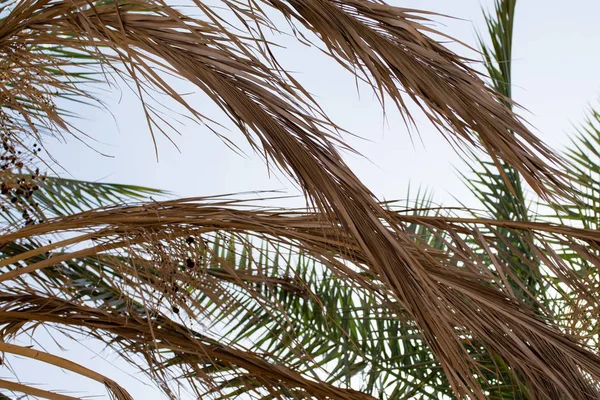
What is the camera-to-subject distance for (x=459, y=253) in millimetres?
798

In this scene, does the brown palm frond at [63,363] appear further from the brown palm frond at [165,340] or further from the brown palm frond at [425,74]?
the brown palm frond at [425,74]

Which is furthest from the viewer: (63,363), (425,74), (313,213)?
(63,363)

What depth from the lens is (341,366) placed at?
1680 mm

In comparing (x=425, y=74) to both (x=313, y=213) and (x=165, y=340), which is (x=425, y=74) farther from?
(x=165, y=340)

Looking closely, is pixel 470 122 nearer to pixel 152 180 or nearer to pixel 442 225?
pixel 442 225

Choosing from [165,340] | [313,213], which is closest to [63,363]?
[165,340]

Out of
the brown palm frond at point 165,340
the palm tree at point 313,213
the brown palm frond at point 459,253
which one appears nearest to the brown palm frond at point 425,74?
the palm tree at point 313,213

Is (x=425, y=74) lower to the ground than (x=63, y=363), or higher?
higher

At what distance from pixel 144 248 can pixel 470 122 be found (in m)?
0.44

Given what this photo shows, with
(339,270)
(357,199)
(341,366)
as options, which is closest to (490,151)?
(357,199)

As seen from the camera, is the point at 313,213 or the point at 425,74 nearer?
the point at 425,74

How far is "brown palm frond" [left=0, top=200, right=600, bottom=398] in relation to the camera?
76 cm

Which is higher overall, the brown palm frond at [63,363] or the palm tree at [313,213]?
the palm tree at [313,213]

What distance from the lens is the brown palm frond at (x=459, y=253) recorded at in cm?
76
